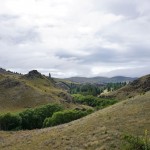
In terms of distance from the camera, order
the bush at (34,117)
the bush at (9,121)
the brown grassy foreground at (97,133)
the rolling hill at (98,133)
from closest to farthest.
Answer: the rolling hill at (98,133) → the brown grassy foreground at (97,133) → the bush at (9,121) → the bush at (34,117)

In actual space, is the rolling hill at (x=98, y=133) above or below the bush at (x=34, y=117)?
above

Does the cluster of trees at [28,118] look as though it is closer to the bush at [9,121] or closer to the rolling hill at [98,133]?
the bush at [9,121]

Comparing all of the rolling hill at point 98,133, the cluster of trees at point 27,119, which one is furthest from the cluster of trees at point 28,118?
the rolling hill at point 98,133

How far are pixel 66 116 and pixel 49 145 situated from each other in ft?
176

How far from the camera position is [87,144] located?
1902 inches

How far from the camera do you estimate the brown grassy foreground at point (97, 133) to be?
4822 centimetres

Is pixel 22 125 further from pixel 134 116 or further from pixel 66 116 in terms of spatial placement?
pixel 134 116

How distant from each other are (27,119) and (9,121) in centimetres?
990

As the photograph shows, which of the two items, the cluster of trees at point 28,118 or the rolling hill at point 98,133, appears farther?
the cluster of trees at point 28,118

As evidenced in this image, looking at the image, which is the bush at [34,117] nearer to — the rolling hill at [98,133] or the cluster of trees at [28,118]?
the cluster of trees at [28,118]

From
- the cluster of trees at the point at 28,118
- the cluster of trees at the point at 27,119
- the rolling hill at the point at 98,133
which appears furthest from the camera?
the cluster of trees at the point at 27,119

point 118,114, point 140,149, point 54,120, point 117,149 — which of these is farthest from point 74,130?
point 54,120

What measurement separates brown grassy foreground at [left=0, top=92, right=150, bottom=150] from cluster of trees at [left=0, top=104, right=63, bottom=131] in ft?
192

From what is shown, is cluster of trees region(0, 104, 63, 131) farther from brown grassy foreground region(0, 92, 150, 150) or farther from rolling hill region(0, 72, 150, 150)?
rolling hill region(0, 72, 150, 150)
